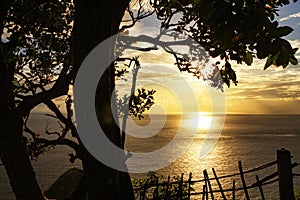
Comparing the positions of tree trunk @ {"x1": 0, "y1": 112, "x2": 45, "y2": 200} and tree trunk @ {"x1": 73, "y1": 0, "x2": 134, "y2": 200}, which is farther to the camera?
tree trunk @ {"x1": 0, "y1": 112, "x2": 45, "y2": 200}

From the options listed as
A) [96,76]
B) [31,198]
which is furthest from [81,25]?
[31,198]

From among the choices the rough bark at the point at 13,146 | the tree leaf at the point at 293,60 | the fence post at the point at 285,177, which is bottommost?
the fence post at the point at 285,177

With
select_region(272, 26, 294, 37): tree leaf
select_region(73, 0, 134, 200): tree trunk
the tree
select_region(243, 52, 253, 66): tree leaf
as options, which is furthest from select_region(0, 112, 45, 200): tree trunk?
select_region(272, 26, 294, 37): tree leaf

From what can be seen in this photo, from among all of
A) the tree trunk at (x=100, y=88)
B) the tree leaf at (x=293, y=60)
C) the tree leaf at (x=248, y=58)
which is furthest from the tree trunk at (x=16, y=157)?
the tree leaf at (x=293, y=60)

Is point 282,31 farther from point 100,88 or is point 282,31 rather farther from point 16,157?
point 16,157

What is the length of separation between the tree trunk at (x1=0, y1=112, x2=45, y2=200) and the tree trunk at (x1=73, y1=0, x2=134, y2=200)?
5.84ft

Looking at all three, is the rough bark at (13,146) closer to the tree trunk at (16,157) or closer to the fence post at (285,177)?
the tree trunk at (16,157)

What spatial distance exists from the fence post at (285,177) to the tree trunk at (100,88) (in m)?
3.42

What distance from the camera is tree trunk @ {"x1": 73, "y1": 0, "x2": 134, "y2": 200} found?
5148 mm

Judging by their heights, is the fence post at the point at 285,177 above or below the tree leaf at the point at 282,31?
below

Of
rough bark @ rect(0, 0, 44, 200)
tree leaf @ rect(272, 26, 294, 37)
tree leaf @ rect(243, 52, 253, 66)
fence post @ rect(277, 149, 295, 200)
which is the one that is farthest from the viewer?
fence post @ rect(277, 149, 295, 200)

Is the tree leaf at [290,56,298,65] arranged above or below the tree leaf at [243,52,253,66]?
below

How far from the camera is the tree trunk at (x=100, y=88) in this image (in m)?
5.15

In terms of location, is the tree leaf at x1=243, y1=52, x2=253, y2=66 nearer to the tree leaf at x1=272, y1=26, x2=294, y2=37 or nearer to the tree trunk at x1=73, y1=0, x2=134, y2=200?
the tree leaf at x1=272, y1=26, x2=294, y2=37
